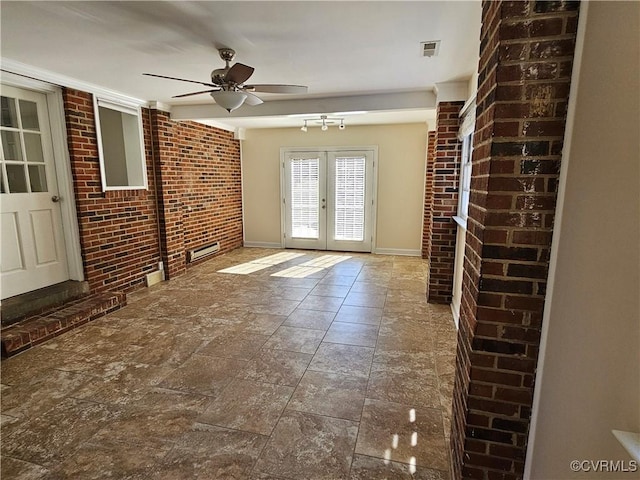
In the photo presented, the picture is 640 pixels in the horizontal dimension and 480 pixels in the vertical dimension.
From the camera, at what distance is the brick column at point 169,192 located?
14.3 ft

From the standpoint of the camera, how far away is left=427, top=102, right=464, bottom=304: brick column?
3494 millimetres

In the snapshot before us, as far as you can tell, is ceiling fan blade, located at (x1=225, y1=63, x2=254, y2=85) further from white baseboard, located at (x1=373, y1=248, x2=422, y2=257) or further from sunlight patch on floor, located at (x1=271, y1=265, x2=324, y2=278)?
white baseboard, located at (x1=373, y1=248, x2=422, y2=257)

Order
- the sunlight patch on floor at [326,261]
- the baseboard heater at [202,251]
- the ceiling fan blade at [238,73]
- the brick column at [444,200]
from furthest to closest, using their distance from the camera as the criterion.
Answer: the sunlight patch on floor at [326,261]
the baseboard heater at [202,251]
the brick column at [444,200]
the ceiling fan blade at [238,73]

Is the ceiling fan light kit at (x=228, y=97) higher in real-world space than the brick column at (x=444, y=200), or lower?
higher

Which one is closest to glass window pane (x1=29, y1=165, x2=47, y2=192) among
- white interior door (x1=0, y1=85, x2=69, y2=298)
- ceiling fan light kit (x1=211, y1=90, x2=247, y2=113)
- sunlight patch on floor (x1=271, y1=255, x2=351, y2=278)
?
white interior door (x1=0, y1=85, x2=69, y2=298)

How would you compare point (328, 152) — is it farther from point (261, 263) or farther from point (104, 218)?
point (104, 218)

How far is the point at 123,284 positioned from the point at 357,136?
443 centimetres

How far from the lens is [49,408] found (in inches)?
79.0

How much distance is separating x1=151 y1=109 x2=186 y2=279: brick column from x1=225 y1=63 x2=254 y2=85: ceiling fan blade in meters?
2.41

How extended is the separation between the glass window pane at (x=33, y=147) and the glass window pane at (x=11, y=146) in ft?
0.22

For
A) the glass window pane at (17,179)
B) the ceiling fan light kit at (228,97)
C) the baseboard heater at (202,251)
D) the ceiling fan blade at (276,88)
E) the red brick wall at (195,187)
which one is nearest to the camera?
the ceiling fan light kit at (228,97)

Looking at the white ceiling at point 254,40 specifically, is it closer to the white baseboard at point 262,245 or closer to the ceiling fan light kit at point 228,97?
the ceiling fan light kit at point 228,97

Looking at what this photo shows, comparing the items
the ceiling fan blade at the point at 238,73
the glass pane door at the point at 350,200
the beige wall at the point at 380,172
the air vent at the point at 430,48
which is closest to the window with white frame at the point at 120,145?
the ceiling fan blade at the point at 238,73

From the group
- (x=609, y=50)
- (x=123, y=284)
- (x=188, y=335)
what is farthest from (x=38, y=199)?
(x=609, y=50)
